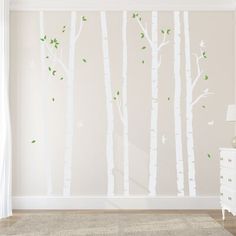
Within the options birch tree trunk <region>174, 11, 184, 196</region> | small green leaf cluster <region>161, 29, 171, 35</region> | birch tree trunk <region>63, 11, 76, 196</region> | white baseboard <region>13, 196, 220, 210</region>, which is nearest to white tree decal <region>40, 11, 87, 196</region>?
birch tree trunk <region>63, 11, 76, 196</region>


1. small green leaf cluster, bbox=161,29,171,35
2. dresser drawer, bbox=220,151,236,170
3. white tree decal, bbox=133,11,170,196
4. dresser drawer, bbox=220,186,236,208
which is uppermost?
small green leaf cluster, bbox=161,29,171,35

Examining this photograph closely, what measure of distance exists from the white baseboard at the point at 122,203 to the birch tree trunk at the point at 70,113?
15 centimetres

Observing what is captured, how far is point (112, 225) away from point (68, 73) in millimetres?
1937

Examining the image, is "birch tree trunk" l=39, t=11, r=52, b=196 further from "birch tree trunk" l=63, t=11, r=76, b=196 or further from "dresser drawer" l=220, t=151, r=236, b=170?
"dresser drawer" l=220, t=151, r=236, b=170

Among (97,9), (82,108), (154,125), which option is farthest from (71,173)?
(97,9)

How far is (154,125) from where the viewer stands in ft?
17.5

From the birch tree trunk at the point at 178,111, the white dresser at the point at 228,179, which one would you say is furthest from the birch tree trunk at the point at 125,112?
the white dresser at the point at 228,179

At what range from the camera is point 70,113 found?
5363mm

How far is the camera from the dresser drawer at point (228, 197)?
14.2ft

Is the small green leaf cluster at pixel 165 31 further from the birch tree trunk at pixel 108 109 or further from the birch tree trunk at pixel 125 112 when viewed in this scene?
the birch tree trunk at pixel 108 109

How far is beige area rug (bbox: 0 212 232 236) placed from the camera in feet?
13.0

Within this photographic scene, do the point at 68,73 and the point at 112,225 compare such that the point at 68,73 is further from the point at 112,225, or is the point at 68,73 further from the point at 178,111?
the point at 112,225

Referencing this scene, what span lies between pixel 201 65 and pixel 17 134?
7.44ft

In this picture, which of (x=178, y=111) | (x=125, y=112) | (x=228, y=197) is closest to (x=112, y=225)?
(x=228, y=197)
